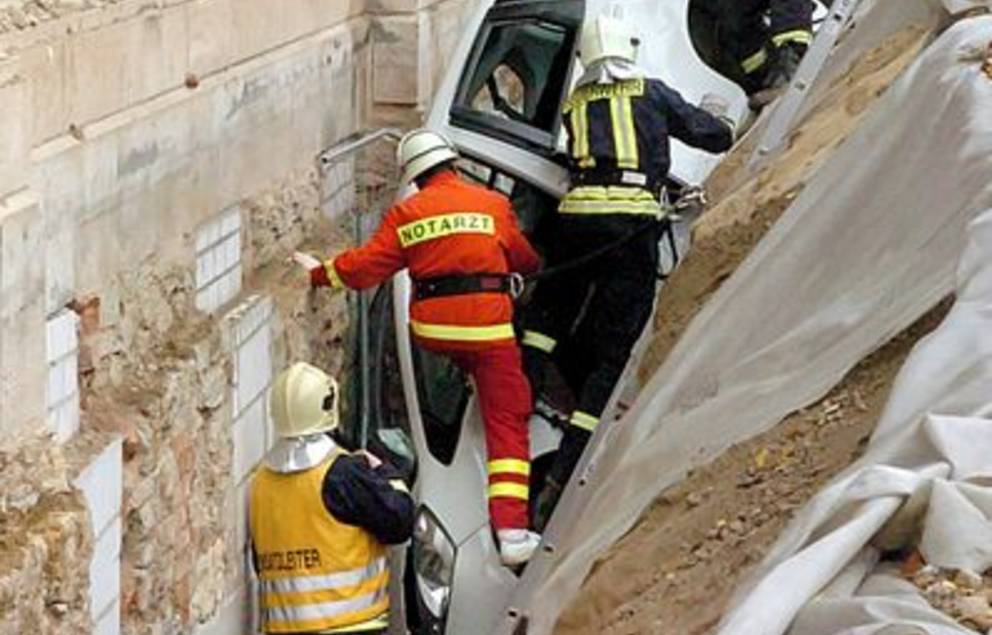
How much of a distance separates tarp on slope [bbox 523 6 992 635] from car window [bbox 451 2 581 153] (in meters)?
3.22

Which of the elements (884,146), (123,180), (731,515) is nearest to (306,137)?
(123,180)

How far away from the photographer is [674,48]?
34.3 ft

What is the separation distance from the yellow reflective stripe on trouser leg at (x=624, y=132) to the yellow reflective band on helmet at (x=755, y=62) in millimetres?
1388

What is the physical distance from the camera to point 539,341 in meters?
9.34

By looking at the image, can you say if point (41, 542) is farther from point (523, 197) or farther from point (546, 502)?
point (523, 197)

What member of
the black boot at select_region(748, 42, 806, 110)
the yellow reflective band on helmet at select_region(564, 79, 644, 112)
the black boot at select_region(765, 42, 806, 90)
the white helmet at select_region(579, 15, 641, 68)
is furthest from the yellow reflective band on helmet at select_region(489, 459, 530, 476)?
the black boot at select_region(765, 42, 806, 90)

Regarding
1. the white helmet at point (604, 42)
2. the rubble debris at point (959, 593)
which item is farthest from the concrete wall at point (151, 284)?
the rubble debris at point (959, 593)

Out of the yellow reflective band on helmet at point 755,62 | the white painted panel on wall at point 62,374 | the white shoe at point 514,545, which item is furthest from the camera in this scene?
the yellow reflective band on helmet at point 755,62

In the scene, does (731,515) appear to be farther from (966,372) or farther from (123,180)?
(123,180)

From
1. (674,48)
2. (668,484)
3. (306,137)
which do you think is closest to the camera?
(668,484)

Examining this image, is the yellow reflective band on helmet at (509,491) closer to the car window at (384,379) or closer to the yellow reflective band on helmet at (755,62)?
the car window at (384,379)

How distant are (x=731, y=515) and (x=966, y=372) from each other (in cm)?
91

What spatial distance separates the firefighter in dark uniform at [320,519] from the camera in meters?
7.90

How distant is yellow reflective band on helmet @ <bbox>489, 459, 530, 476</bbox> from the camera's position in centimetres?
871
